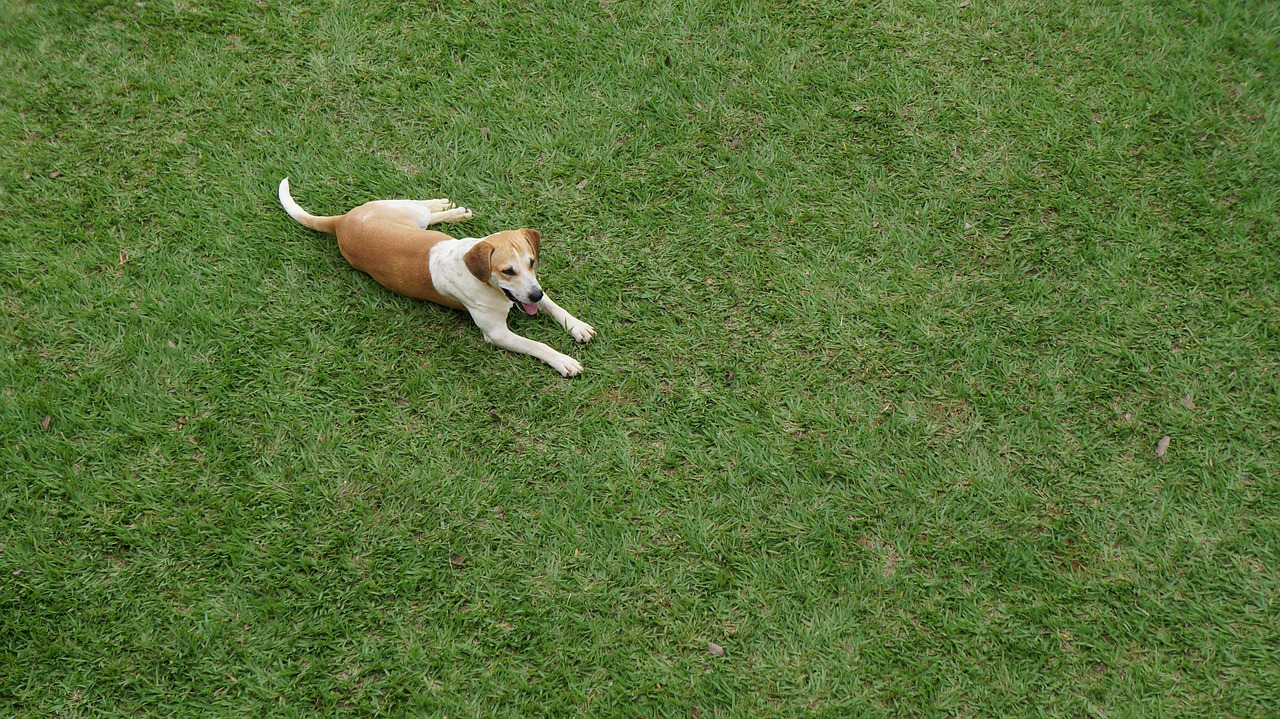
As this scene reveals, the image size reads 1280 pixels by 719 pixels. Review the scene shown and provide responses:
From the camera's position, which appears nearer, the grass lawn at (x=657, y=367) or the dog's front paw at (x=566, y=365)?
the grass lawn at (x=657, y=367)

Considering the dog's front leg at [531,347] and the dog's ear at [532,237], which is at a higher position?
the dog's ear at [532,237]

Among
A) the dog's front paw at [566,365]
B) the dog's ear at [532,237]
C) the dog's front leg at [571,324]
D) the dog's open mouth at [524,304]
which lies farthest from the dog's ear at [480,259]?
the dog's front paw at [566,365]

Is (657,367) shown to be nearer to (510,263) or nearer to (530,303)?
(530,303)

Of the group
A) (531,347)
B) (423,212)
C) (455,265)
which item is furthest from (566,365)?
(423,212)

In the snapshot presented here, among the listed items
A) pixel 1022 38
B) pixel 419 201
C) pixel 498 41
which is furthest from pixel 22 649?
pixel 1022 38

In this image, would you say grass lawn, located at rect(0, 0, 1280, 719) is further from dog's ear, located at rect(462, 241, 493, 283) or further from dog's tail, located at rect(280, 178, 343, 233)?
dog's ear, located at rect(462, 241, 493, 283)

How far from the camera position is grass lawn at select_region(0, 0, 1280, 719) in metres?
3.26

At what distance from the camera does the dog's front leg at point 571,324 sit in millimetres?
3883

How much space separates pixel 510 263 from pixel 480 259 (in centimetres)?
14

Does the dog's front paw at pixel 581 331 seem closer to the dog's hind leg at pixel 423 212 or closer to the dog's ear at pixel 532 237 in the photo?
the dog's ear at pixel 532 237

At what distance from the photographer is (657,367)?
3.88 m

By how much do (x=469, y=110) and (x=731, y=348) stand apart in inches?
85.9

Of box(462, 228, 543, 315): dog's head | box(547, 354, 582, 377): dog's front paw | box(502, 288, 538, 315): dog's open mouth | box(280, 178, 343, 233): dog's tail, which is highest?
box(462, 228, 543, 315): dog's head

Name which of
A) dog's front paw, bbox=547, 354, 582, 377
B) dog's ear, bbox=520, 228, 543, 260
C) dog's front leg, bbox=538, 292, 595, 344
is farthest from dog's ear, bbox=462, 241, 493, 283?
dog's front paw, bbox=547, 354, 582, 377
